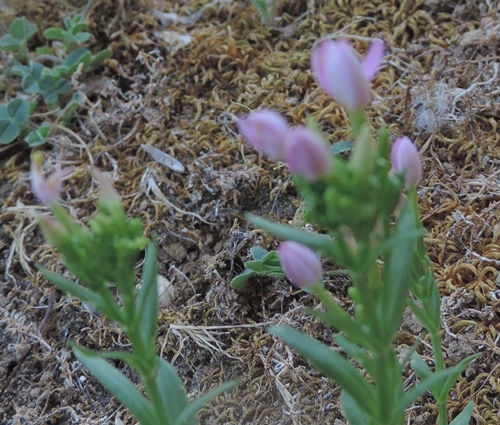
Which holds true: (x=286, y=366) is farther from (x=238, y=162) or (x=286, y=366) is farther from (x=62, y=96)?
(x=62, y=96)

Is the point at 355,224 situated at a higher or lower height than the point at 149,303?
higher

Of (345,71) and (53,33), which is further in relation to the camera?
(53,33)

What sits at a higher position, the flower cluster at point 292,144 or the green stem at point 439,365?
the flower cluster at point 292,144

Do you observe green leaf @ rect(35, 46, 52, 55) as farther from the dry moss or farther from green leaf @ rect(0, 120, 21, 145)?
green leaf @ rect(0, 120, 21, 145)

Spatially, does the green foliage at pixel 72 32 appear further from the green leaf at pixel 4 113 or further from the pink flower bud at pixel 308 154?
the pink flower bud at pixel 308 154

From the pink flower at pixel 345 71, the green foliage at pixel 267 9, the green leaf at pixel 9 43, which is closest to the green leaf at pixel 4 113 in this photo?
the green leaf at pixel 9 43

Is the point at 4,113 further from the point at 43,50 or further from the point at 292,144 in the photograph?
the point at 292,144

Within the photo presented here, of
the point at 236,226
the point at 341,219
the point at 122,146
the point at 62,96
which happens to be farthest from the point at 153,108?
the point at 341,219

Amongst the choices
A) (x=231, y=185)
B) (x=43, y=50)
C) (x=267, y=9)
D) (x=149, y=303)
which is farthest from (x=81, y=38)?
(x=149, y=303)
